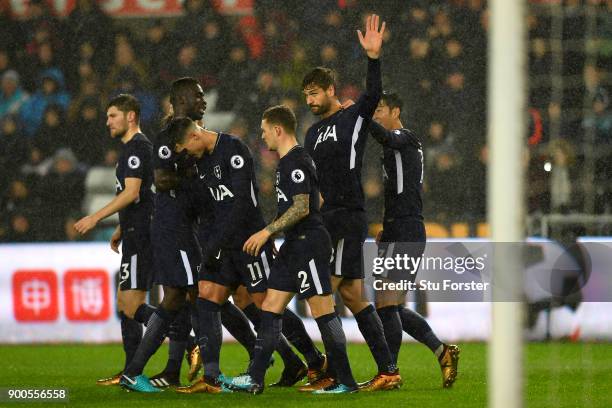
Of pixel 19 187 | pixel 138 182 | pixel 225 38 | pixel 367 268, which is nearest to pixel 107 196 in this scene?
pixel 19 187

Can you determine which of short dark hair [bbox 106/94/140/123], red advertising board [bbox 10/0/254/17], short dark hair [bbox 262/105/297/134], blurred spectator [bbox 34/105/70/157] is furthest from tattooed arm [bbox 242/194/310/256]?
red advertising board [bbox 10/0/254/17]

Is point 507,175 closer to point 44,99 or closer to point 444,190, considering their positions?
point 444,190

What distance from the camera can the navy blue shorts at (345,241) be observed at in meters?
6.45

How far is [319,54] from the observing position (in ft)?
35.9

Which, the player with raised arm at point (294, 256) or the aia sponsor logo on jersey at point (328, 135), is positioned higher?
the aia sponsor logo on jersey at point (328, 135)

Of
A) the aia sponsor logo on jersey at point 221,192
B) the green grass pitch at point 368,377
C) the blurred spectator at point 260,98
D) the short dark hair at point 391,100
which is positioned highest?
the blurred spectator at point 260,98

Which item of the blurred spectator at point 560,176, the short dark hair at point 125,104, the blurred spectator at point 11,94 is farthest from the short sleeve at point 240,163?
the blurred spectator at point 11,94

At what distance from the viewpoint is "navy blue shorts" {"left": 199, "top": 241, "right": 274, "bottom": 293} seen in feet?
20.8

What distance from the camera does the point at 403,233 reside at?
22.2ft

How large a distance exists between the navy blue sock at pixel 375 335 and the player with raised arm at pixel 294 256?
0.27 m

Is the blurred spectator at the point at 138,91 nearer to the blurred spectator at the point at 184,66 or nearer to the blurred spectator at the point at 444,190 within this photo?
the blurred spectator at the point at 184,66

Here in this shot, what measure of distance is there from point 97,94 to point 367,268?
3700 millimetres

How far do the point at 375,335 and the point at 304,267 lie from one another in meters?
0.64

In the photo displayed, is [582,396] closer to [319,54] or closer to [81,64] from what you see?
[319,54]
